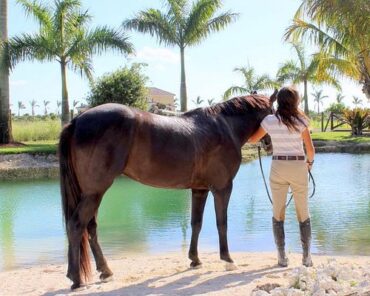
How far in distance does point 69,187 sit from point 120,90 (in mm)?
21637

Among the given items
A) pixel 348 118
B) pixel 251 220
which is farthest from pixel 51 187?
pixel 348 118

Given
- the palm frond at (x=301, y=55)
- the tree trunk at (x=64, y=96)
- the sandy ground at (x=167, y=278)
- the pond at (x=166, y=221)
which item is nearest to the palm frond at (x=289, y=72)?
the palm frond at (x=301, y=55)

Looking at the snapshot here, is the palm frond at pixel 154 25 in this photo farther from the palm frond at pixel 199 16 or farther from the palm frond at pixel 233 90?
the palm frond at pixel 233 90

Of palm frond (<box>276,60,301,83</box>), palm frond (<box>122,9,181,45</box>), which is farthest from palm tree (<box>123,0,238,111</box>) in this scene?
palm frond (<box>276,60,301,83</box>)

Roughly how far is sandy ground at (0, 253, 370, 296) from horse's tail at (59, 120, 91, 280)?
0.75 ft

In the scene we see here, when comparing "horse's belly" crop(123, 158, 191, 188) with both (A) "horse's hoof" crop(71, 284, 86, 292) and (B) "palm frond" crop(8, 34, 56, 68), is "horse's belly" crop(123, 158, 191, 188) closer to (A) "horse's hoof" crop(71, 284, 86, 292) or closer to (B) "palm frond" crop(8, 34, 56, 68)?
(A) "horse's hoof" crop(71, 284, 86, 292)

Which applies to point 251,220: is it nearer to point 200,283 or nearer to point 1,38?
point 200,283

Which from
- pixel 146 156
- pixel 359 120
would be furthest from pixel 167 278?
pixel 359 120

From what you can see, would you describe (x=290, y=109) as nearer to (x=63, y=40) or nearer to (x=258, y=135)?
(x=258, y=135)

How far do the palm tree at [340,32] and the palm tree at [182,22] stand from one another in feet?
27.5

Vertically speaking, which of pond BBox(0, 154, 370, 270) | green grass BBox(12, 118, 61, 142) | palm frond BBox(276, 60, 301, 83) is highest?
palm frond BBox(276, 60, 301, 83)

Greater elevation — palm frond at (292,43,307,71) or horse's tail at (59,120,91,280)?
palm frond at (292,43,307,71)

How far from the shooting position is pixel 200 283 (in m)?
4.78

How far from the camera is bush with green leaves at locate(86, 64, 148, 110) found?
26141mm
